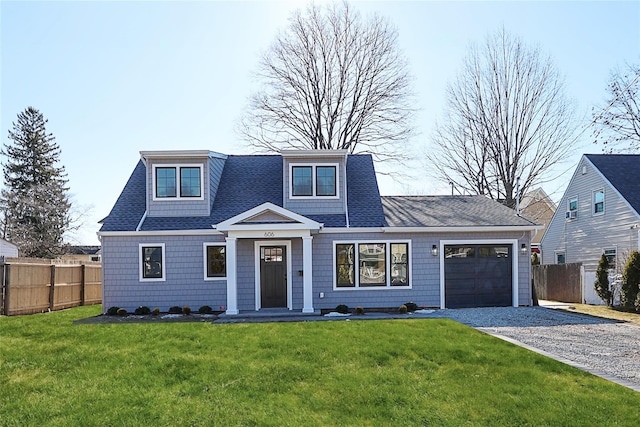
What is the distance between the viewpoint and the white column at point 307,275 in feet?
50.5

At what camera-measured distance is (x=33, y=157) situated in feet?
132

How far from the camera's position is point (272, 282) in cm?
1619

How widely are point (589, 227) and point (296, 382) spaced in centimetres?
1916

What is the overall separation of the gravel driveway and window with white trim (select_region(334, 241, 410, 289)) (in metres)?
1.76

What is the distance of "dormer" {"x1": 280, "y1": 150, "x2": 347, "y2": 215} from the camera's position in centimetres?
1697

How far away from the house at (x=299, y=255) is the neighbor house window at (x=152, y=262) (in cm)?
3

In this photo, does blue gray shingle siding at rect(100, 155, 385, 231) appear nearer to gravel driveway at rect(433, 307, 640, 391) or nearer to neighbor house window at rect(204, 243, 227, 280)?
neighbor house window at rect(204, 243, 227, 280)

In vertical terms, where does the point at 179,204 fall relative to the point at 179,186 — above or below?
below

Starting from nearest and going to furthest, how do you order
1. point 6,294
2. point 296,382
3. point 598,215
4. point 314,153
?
point 296,382
point 6,294
point 314,153
point 598,215

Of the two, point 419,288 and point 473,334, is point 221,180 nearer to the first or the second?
point 419,288

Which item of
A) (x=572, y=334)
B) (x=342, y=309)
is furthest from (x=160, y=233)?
(x=572, y=334)

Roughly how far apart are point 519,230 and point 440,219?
7.96 ft

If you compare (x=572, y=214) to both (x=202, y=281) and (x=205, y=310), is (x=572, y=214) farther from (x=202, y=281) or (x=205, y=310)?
(x=205, y=310)

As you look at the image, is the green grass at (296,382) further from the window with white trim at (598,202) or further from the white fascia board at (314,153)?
the window with white trim at (598,202)
